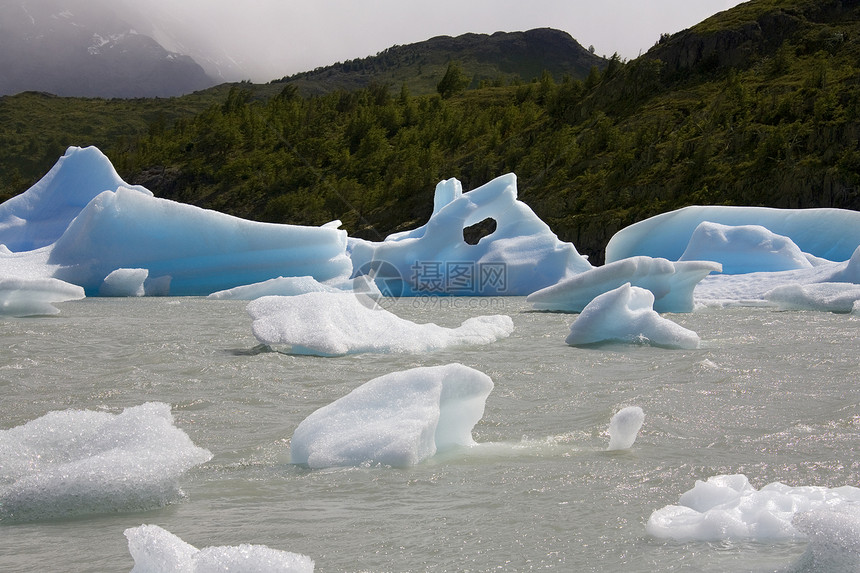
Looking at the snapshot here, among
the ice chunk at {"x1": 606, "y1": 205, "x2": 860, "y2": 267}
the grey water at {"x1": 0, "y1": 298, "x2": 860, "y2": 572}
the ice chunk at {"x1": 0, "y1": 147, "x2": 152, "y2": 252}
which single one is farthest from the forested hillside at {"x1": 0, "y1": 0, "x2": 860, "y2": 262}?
the grey water at {"x1": 0, "y1": 298, "x2": 860, "y2": 572}

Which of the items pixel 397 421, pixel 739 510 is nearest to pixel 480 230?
pixel 397 421

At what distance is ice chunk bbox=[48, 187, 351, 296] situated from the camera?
41.2 feet

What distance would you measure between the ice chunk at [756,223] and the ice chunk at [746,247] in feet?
4.02

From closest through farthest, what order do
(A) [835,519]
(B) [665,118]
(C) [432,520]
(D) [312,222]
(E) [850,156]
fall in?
(A) [835,519] → (C) [432,520] → (E) [850,156] → (B) [665,118] → (D) [312,222]

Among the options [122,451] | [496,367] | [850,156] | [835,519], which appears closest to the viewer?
[835,519]

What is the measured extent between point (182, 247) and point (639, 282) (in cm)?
712

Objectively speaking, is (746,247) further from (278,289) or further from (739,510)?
(739,510)

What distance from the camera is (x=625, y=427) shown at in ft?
11.2

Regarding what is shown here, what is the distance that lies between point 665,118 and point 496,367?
1013 inches

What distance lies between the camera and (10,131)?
2756 inches

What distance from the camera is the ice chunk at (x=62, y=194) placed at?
15.2 metres

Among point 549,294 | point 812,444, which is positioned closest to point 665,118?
point 549,294

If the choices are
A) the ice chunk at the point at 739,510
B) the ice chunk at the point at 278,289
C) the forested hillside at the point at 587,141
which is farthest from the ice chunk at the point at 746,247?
the ice chunk at the point at 739,510

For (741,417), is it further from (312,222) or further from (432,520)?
(312,222)
